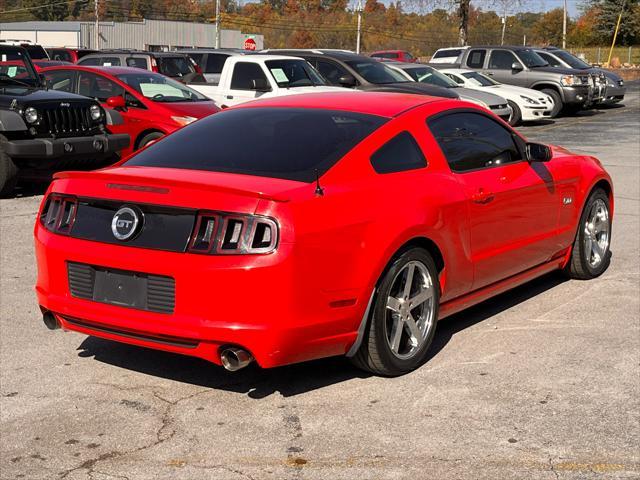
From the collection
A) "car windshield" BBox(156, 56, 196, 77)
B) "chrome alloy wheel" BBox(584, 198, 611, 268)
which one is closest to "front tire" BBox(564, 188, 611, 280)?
"chrome alloy wheel" BBox(584, 198, 611, 268)

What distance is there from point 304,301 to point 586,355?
203 centimetres

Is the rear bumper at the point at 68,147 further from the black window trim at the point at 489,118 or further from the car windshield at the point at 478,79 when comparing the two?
the car windshield at the point at 478,79

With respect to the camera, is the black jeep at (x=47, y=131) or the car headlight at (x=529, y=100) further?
the car headlight at (x=529, y=100)

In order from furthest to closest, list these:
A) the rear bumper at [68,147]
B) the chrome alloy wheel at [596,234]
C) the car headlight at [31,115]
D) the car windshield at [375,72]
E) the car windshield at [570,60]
A: 1. the car windshield at [570,60]
2. the car windshield at [375,72]
3. the car headlight at [31,115]
4. the rear bumper at [68,147]
5. the chrome alloy wheel at [596,234]

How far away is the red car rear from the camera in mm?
14672

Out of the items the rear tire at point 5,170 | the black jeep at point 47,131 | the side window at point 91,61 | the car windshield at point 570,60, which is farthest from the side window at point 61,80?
the car windshield at point 570,60

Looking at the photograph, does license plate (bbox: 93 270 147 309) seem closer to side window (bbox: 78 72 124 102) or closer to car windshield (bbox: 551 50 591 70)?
side window (bbox: 78 72 124 102)

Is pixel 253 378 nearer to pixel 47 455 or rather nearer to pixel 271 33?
pixel 47 455

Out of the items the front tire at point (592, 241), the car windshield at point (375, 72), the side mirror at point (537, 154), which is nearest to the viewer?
the side mirror at point (537, 154)

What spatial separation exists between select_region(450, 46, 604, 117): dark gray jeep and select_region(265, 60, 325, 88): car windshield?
971cm

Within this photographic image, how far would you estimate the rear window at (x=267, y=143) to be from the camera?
5469 millimetres

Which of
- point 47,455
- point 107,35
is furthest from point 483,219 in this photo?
point 107,35

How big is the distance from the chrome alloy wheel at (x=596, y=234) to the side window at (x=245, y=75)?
10.9 metres

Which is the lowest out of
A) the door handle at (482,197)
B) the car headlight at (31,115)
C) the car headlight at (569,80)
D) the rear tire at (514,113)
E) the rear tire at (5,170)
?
the rear tire at (514,113)
